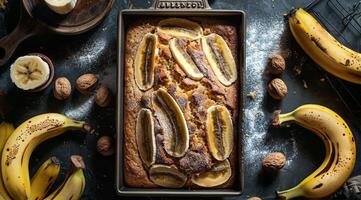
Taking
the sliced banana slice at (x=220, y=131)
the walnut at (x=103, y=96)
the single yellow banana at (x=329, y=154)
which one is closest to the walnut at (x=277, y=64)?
the single yellow banana at (x=329, y=154)

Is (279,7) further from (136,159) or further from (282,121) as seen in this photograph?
(136,159)

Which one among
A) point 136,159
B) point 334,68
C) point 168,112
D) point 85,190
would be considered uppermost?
point 334,68

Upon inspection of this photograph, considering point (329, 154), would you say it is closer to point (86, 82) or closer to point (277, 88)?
point (277, 88)

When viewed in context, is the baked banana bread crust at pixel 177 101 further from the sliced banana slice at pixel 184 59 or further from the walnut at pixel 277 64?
the walnut at pixel 277 64

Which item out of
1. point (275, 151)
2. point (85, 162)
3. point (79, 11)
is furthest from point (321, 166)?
point (79, 11)

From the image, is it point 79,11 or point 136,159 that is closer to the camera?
point 136,159

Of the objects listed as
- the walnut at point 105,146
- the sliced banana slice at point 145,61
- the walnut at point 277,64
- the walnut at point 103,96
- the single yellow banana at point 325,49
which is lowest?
the walnut at point 105,146
